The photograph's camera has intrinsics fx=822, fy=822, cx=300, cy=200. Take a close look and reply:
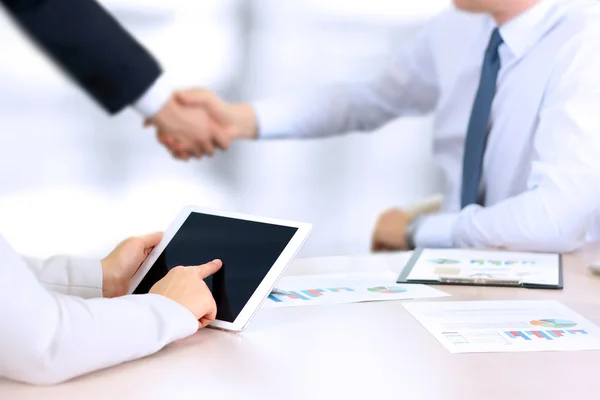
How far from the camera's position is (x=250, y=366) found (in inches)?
35.5

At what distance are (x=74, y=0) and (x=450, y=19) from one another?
0.95 meters

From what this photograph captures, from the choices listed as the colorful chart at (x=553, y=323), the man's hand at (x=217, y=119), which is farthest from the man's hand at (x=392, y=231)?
the colorful chart at (x=553, y=323)

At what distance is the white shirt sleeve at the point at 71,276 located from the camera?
3.63 ft

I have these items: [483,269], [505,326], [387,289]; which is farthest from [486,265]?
[505,326]

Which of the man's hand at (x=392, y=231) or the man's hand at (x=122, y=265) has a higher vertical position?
the man's hand at (x=122, y=265)

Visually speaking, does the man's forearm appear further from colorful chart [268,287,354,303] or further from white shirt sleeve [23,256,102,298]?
white shirt sleeve [23,256,102,298]

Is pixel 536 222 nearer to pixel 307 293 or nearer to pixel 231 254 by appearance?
pixel 307 293

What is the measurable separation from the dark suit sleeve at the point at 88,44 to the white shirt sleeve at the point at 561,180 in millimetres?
903

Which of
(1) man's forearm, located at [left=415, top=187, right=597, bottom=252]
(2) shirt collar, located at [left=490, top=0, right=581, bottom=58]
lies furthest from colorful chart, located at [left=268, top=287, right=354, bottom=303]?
(2) shirt collar, located at [left=490, top=0, right=581, bottom=58]

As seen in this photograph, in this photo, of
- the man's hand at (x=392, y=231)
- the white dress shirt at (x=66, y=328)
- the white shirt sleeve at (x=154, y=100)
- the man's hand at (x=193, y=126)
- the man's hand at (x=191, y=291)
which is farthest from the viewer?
the man's hand at (x=193, y=126)

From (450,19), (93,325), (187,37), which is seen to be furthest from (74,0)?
(187,37)

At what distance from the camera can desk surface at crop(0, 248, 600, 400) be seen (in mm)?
827

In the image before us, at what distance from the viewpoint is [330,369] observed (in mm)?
892

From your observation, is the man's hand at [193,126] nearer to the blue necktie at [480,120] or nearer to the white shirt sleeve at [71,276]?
the blue necktie at [480,120]
